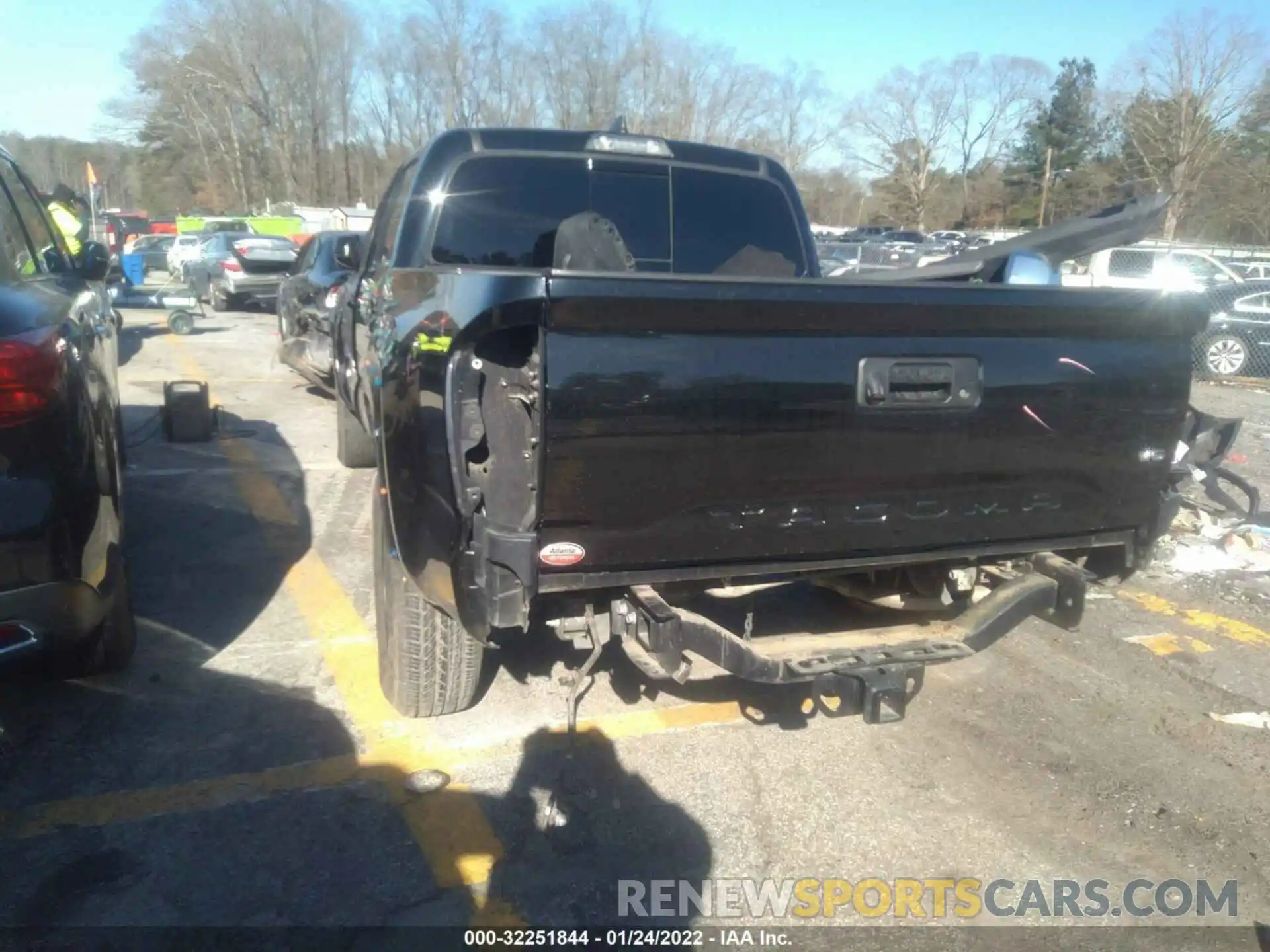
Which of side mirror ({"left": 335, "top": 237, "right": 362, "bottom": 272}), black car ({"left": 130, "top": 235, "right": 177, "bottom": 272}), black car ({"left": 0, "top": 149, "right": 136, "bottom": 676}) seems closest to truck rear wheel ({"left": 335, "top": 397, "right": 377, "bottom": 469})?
side mirror ({"left": 335, "top": 237, "right": 362, "bottom": 272})

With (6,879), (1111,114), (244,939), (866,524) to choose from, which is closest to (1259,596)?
(866,524)

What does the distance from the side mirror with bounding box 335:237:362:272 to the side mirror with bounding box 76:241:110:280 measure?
1112mm

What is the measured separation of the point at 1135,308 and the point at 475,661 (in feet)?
8.07

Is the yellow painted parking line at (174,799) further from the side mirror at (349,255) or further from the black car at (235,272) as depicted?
the black car at (235,272)

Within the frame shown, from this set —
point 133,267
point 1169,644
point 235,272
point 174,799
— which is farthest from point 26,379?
point 133,267

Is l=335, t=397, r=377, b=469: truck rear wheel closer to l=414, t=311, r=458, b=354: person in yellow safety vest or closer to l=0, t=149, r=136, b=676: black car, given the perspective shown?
l=0, t=149, r=136, b=676: black car

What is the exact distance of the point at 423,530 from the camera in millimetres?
2875

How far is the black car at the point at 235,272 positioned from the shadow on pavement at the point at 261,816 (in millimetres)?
15035

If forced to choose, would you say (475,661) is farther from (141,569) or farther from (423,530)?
(141,569)

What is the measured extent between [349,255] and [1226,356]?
13.7 metres

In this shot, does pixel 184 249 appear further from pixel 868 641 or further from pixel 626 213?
pixel 868 641

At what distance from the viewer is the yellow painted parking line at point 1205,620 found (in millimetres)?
4945

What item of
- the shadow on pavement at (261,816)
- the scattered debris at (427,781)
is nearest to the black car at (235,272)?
the shadow on pavement at (261,816)

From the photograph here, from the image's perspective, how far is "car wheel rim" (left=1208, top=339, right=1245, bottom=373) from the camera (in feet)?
47.2
